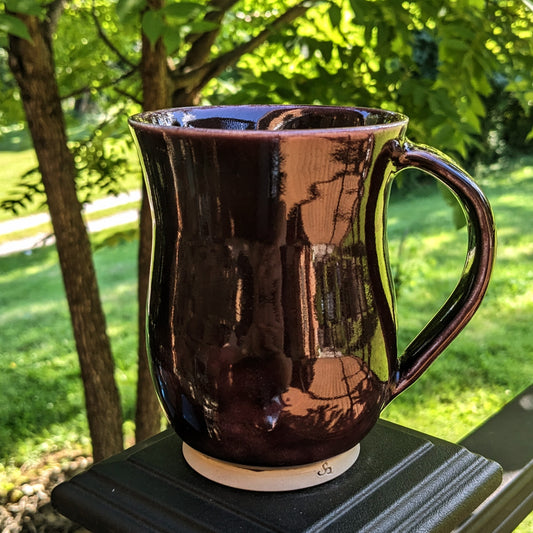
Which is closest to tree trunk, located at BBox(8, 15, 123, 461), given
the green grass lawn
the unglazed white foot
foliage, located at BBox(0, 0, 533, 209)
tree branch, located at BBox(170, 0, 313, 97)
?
foliage, located at BBox(0, 0, 533, 209)

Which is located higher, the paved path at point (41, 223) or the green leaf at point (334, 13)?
the green leaf at point (334, 13)

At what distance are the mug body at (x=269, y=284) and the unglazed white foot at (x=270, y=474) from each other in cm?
3

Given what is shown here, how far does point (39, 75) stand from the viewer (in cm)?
150

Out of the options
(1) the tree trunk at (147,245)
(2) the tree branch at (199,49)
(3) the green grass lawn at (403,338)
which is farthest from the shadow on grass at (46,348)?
(2) the tree branch at (199,49)

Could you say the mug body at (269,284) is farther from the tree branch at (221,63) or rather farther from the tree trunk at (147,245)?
the tree branch at (221,63)

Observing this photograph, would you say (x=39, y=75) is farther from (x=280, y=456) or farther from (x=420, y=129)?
(x=280, y=456)

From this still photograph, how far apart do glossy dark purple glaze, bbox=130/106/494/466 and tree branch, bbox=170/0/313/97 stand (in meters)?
0.94

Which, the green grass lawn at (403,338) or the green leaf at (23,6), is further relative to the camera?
the green grass lawn at (403,338)

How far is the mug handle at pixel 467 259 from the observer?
68 centimetres

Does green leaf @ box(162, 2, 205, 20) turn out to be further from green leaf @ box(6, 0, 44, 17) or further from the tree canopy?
green leaf @ box(6, 0, 44, 17)

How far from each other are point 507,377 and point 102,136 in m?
2.48

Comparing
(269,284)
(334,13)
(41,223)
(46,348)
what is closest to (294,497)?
(269,284)

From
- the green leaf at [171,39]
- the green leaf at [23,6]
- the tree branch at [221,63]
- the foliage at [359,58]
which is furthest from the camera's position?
the tree branch at [221,63]

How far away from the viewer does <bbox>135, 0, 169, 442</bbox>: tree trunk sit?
5.25ft
